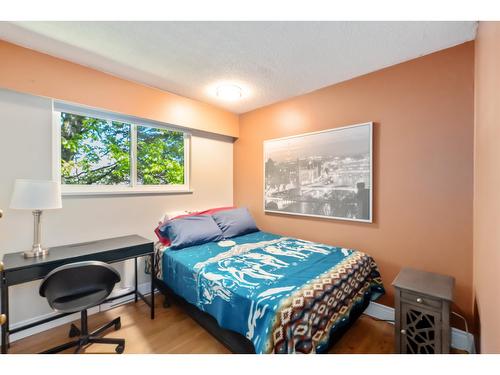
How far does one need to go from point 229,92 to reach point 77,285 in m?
2.33

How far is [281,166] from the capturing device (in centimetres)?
288

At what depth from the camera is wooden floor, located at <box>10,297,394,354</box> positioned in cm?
171

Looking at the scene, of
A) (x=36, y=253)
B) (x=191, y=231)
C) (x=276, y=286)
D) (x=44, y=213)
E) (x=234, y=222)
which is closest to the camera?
(x=276, y=286)

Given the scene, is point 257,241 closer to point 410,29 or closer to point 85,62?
point 410,29

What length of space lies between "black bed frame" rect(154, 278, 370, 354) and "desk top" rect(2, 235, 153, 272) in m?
0.64

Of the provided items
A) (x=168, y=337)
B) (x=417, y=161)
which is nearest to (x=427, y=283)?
(x=417, y=161)

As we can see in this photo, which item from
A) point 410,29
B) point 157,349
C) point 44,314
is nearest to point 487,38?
point 410,29

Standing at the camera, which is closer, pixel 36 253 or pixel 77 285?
pixel 77 285

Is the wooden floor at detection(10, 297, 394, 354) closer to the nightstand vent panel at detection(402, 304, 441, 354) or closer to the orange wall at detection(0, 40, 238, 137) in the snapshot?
the nightstand vent panel at detection(402, 304, 441, 354)

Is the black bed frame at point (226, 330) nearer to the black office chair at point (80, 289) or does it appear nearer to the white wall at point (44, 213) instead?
the black office chair at point (80, 289)

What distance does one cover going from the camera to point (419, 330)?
1504 mm

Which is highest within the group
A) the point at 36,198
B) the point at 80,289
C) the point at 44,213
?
the point at 36,198

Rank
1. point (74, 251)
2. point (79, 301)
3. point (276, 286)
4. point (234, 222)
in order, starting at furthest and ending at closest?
1. point (234, 222)
2. point (74, 251)
3. point (79, 301)
4. point (276, 286)

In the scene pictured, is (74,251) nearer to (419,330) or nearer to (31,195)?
(31,195)
